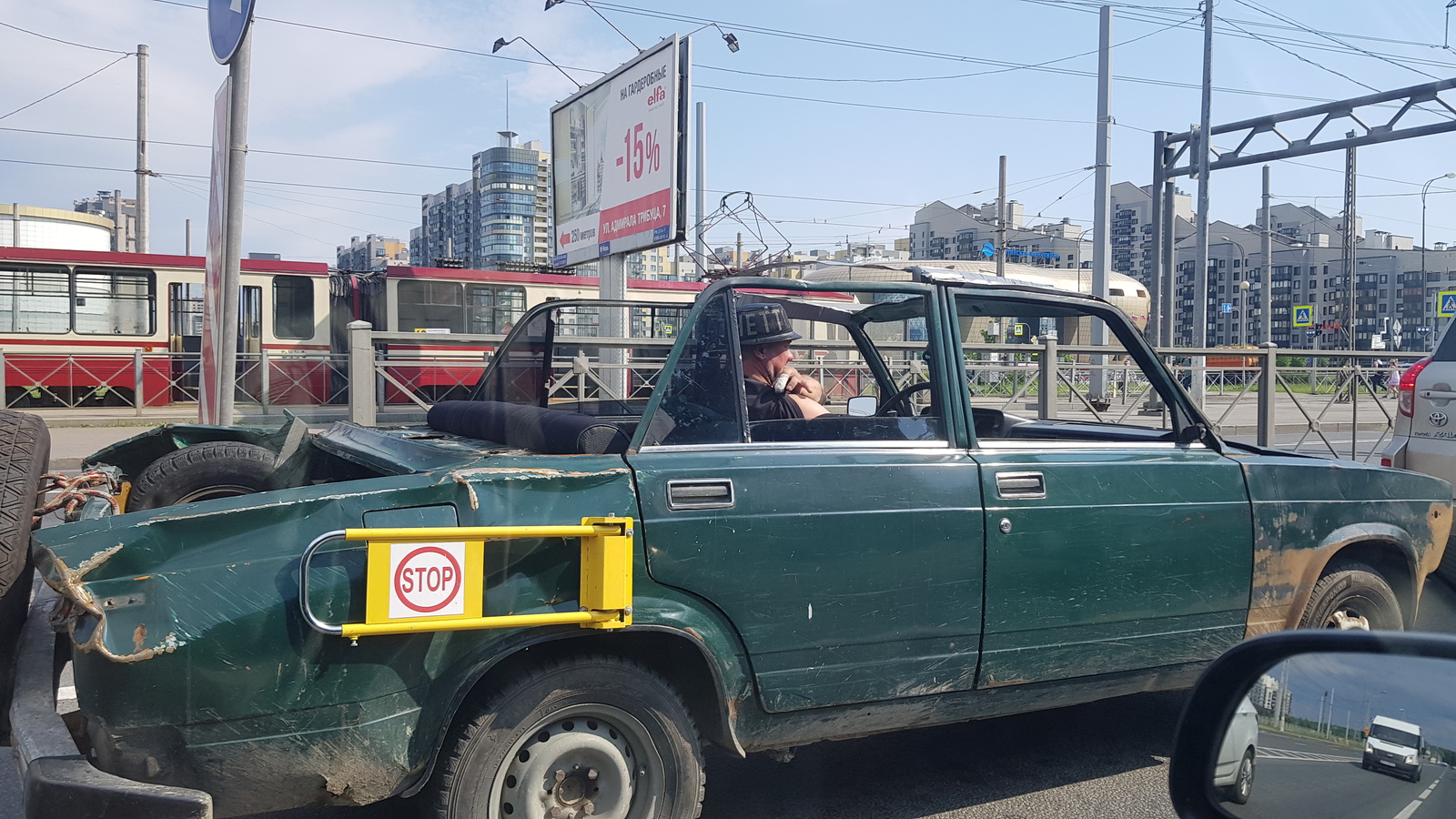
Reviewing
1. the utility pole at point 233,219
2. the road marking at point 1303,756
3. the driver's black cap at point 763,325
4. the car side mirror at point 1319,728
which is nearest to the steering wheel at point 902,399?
the driver's black cap at point 763,325

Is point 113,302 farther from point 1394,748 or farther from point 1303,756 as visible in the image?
point 1394,748

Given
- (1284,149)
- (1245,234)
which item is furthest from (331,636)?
(1245,234)

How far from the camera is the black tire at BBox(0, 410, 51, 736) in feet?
9.21

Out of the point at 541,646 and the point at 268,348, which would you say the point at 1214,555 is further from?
the point at 268,348

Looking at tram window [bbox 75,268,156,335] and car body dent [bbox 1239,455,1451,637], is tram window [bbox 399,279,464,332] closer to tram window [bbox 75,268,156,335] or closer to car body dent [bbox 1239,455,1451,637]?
tram window [bbox 75,268,156,335]

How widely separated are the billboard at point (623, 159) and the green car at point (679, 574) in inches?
456

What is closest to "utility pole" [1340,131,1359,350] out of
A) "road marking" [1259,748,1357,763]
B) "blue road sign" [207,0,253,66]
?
"blue road sign" [207,0,253,66]

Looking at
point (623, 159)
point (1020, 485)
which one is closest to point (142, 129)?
point (623, 159)

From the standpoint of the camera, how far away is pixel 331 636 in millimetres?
2361

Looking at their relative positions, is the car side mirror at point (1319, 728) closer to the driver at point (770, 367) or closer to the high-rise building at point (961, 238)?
the driver at point (770, 367)

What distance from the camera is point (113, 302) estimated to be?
20.0 meters

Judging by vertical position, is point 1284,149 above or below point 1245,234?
below

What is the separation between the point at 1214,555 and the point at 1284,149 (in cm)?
2239

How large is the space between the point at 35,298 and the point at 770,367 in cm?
2074
